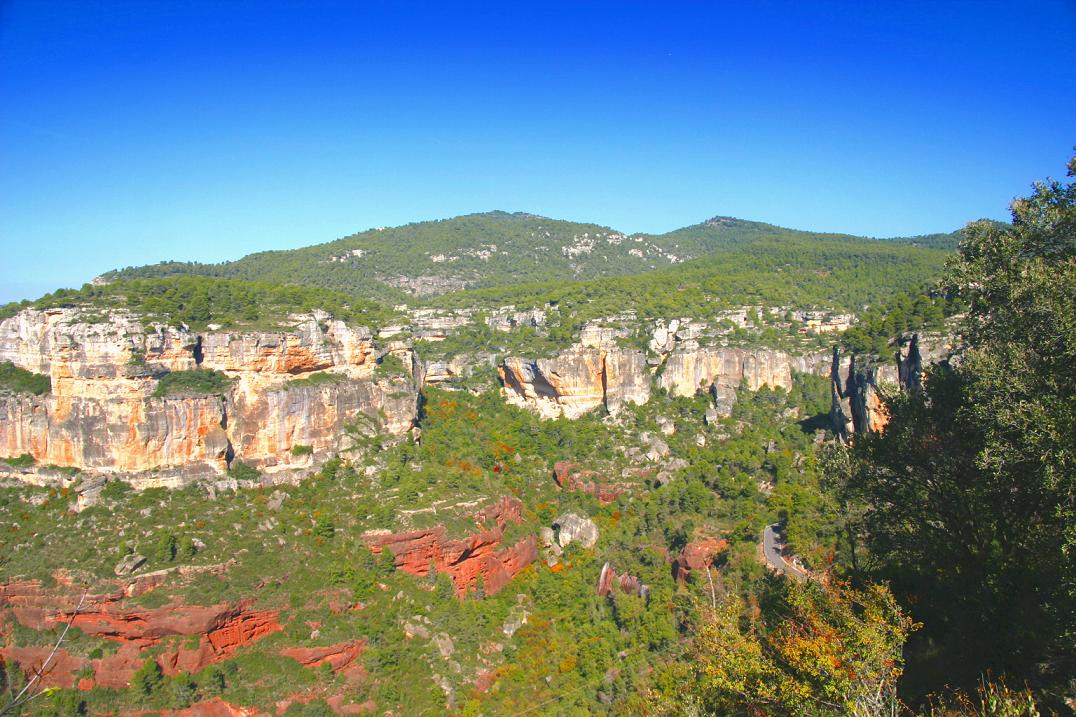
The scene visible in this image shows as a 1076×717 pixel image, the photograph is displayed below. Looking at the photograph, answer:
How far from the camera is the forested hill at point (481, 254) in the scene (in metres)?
86.4

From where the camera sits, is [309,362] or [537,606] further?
[309,362]

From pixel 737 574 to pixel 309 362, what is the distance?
27.7 m

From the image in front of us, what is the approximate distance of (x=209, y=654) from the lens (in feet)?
93.2

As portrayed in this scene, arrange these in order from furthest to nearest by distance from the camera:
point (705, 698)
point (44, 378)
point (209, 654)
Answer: point (44, 378)
point (209, 654)
point (705, 698)

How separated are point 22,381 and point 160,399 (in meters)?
7.98

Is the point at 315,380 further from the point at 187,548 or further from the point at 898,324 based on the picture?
the point at 898,324

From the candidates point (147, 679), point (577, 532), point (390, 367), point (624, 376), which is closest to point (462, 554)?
point (577, 532)

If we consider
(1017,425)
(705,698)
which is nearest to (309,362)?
(705,698)

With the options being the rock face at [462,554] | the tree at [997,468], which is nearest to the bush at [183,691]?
the rock face at [462,554]

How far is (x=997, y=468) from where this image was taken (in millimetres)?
12594

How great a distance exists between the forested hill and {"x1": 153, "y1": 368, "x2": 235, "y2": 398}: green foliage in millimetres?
37591

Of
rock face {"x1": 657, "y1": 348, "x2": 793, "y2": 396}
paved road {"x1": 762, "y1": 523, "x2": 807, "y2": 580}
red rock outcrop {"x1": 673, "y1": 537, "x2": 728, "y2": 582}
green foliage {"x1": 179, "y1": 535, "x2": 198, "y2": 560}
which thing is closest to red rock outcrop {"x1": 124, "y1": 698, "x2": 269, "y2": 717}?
green foliage {"x1": 179, "y1": 535, "x2": 198, "y2": 560}

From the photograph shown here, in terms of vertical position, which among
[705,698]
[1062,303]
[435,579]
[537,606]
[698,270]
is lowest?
[537,606]

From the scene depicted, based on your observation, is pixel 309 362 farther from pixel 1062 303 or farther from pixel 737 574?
pixel 1062 303
